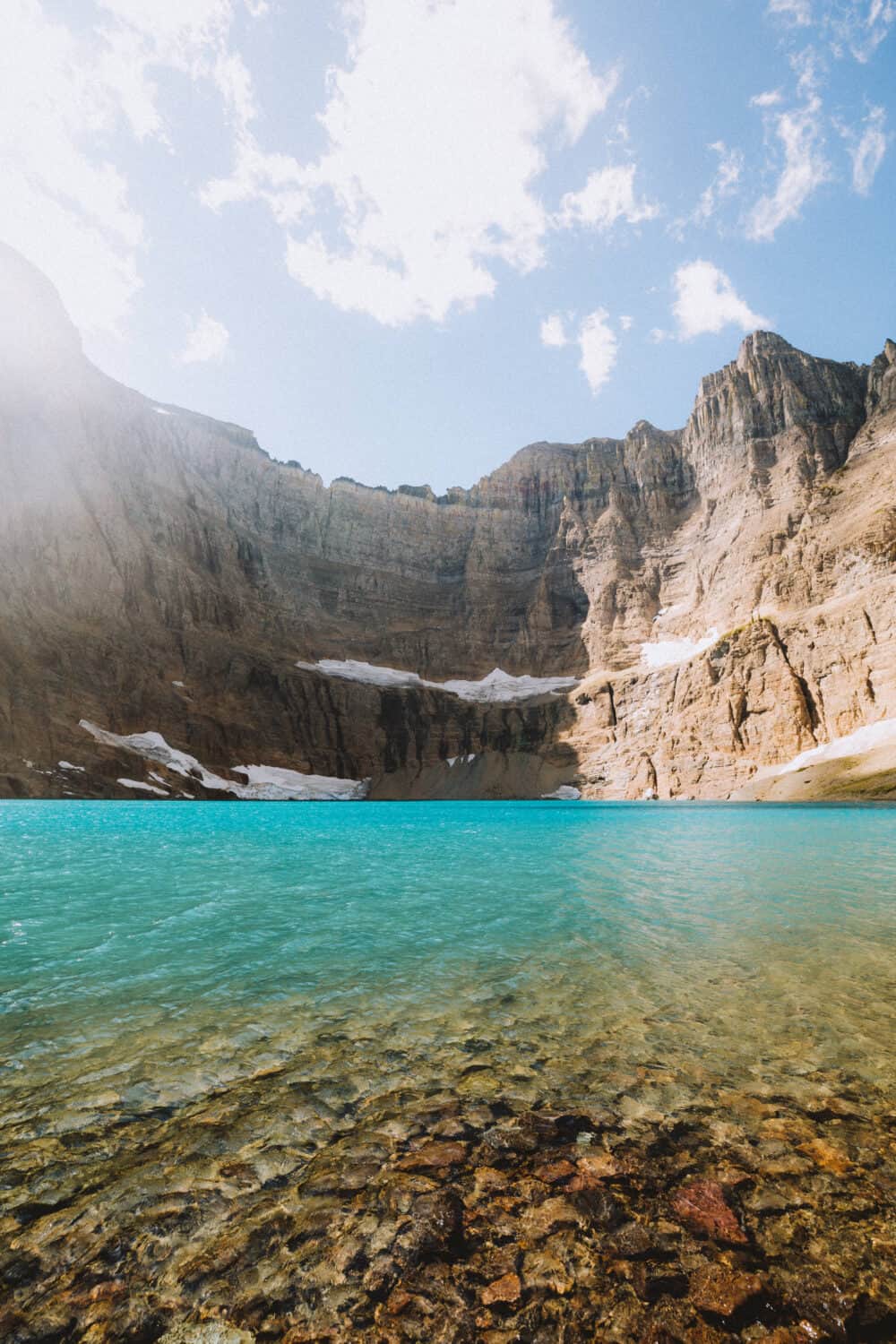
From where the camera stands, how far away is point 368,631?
15838 cm

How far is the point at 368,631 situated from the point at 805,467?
334ft

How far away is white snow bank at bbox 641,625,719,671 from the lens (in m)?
124

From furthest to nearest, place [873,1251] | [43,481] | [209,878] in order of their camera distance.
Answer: [43,481] → [209,878] → [873,1251]

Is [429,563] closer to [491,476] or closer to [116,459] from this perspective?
[491,476]

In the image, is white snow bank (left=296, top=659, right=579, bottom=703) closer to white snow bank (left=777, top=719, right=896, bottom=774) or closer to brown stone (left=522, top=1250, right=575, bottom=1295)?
white snow bank (left=777, top=719, right=896, bottom=774)

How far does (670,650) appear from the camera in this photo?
13250cm

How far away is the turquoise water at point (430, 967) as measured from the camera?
596cm

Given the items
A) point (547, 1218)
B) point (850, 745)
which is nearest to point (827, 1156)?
point (547, 1218)

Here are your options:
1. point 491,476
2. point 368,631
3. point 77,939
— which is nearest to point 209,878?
point 77,939

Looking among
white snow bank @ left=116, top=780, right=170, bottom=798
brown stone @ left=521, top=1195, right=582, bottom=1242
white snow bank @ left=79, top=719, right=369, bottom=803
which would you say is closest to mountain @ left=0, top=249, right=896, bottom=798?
white snow bank @ left=116, top=780, right=170, bottom=798

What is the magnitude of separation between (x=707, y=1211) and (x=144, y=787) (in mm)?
105439

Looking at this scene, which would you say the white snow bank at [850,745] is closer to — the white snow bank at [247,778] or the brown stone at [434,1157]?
the white snow bank at [247,778]

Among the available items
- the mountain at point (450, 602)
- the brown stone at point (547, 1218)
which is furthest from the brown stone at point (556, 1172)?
the mountain at point (450, 602)

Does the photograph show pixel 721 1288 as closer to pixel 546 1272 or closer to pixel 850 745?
pixel 546 1272
